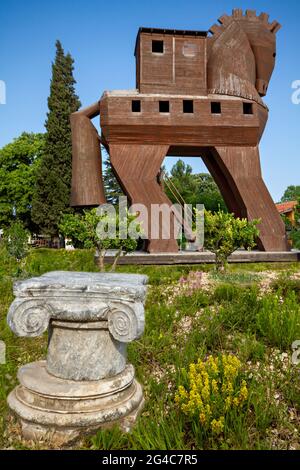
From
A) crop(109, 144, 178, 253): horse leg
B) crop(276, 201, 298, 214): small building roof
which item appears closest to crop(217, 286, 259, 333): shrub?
crop(109, 144, 178, 253): horse leg

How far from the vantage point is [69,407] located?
2688 millimetres

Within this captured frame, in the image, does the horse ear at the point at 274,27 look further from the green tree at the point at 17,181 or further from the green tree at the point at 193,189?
the green tree at the point at 17,181

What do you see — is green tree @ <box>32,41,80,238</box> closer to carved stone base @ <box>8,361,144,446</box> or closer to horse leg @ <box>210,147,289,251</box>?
horse leg @ <box>210,147,289,251</box>

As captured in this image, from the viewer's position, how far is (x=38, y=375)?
299 cm

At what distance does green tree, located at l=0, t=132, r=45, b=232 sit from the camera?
2575cm

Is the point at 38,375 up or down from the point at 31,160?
down

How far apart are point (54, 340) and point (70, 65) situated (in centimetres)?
2733

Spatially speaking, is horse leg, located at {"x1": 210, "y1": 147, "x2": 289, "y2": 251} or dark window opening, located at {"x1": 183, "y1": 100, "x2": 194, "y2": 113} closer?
horse leg, located at {"x1": 210, "y1": 147, "x2": 289, "y2": 251}

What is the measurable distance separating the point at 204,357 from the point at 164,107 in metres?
10.0

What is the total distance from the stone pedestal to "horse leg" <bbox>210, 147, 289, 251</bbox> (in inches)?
384

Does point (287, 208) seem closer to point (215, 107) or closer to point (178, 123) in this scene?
point (215, 107)

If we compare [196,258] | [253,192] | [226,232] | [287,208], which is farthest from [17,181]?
[287,208]

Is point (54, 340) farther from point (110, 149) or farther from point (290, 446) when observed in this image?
point (110, 149)

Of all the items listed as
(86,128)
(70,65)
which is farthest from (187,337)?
(70,65)
